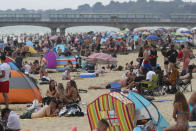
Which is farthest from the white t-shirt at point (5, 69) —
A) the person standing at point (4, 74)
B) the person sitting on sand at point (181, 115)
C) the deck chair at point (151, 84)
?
the person sitting on sand at point (181, 115)

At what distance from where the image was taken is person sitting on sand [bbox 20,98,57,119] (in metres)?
9.09

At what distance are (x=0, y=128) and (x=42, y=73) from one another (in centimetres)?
951

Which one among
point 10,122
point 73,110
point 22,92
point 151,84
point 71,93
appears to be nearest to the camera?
point 10,122

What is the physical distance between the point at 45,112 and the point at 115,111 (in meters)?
2.40

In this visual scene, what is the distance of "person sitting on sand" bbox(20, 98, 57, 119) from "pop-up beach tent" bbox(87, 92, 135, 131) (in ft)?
6.35

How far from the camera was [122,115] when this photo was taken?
7.14 metres

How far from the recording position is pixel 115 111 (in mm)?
7199

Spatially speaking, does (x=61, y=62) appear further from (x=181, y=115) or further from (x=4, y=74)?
(x=181, y=115)

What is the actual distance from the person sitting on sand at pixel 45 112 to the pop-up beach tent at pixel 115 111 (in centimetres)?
194

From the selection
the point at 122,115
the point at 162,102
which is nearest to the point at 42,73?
the point at 162,102

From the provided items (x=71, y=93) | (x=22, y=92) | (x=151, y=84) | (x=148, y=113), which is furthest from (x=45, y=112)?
(x=151, y=84)

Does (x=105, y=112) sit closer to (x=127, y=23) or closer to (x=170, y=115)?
(x=170, y=115)

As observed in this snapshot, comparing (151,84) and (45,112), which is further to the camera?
(151,84)

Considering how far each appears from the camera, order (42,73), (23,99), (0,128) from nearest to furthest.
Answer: (0,128)
(23,99)
(42,73)
